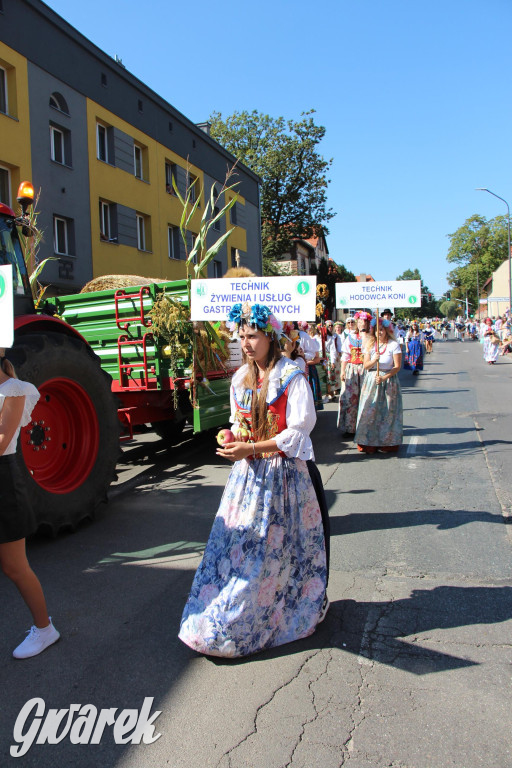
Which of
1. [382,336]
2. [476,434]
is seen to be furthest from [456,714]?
[476,434]

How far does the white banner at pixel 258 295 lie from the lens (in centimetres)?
573

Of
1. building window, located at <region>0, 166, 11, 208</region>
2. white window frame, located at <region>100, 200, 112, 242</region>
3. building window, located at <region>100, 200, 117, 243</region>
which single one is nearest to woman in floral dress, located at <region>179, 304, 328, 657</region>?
building window, located at <region>0, 166, 11, 208</region>

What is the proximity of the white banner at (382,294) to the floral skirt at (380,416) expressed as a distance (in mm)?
2069

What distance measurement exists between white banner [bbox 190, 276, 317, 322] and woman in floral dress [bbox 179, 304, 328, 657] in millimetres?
2321

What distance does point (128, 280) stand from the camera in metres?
7.80

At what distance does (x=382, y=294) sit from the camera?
9852 millimetres

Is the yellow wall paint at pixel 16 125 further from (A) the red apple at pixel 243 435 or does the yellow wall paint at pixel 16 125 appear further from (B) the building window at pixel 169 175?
(A) the red apple at pixel 243 435

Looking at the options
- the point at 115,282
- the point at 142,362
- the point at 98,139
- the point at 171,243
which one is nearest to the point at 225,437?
the point at 142,362

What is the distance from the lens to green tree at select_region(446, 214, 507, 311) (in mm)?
84250

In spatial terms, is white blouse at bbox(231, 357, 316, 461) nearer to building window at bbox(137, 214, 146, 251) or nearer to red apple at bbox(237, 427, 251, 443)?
red apple at bbox(237, 427, 251, 443)

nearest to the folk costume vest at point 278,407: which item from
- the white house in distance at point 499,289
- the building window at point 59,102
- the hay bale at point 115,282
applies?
the hay bale at point 115,282

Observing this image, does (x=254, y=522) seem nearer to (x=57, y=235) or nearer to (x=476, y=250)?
(x=57, y=235)

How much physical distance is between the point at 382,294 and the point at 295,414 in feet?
23.8

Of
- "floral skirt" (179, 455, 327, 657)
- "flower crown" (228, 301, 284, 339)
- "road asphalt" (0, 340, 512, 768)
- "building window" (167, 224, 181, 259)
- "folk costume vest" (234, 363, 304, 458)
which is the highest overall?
"building window" (167, 224, 181, 259)
